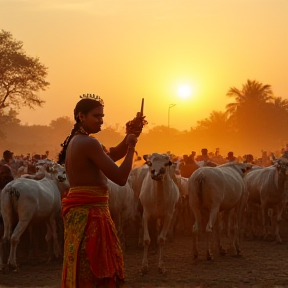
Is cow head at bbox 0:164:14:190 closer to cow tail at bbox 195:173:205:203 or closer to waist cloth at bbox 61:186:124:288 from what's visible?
cow tail at bbox 195:173:205:203

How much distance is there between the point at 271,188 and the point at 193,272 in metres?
5.49

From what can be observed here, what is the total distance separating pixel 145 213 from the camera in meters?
12.5

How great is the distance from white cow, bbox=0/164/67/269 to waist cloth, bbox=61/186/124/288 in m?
7.57

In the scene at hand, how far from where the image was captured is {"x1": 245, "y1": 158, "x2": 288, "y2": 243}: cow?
1608 centimetres

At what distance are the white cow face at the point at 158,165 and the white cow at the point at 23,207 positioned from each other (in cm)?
313

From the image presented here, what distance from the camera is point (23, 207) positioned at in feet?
43.2

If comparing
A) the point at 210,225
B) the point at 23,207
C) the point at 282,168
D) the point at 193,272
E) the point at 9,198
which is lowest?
the point at 193,272

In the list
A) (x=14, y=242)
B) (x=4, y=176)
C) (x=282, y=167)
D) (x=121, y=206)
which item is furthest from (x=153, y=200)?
(x=282, y=167)

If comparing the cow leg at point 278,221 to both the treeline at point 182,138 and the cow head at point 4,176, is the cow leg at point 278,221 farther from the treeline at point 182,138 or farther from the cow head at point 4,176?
the treeline at point 182,138

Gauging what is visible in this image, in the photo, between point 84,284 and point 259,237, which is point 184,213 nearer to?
point 259,237

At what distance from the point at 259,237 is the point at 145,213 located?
5760 mm

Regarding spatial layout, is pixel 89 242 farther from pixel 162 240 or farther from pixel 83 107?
pixel 162 240

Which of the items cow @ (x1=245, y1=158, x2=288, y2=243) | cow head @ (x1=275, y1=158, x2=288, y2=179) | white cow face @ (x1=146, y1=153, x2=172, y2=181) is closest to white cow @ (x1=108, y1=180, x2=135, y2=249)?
white cow face @ (x1=146, y1=153, x2=172, y2=181)

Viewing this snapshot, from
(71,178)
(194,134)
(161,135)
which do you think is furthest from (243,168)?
(161,135)
